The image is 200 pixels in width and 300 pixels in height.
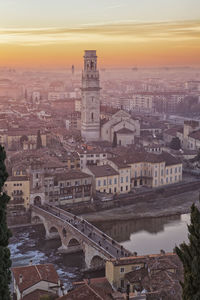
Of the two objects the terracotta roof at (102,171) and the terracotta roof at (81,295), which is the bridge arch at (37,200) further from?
the terracotta roof at (81,295)

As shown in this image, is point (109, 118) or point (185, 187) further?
point (109, 118)

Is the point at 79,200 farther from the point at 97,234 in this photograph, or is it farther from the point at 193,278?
the point at 193,278

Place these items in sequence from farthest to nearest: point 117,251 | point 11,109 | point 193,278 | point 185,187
A: point 11,109, point 185,187, point 117,251, point 193,278

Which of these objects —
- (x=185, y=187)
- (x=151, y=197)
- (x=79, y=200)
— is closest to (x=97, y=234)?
(x=79, y=200)

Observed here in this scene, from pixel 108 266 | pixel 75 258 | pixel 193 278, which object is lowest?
pixel 75 258

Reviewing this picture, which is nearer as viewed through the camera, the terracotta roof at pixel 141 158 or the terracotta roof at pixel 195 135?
the terracotta roof at pixel 141 158

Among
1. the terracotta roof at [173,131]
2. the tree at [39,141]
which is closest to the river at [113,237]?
the tree at [39,141]

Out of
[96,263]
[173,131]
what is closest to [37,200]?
[96,263]

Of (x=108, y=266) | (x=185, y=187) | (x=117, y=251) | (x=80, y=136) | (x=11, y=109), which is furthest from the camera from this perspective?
(x=11, y=109)
